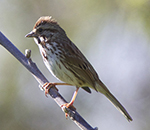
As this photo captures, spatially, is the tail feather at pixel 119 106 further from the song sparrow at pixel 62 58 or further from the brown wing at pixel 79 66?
the brown wing at pixel 79 66

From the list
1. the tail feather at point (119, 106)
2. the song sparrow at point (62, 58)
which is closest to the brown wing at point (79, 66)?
the song sparrow at point (62, 58)

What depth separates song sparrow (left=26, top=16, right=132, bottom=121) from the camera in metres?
5.01

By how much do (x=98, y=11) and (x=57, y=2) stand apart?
115 centimetres

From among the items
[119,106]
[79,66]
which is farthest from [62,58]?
[119,106]

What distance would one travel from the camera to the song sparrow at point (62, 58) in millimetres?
5008

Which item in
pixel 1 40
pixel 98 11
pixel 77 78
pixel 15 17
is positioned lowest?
pixel 77 78

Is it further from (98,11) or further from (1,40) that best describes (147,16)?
(1,40)

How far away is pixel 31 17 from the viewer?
7.93 m

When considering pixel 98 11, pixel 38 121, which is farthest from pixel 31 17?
pixel 38 121

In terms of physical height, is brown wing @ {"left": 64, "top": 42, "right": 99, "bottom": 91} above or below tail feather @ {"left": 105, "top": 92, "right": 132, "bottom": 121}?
above

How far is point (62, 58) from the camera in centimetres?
511

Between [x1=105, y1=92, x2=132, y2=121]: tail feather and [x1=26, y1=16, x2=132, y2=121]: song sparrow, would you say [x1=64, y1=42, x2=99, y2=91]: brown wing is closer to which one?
[x1=26, y1=16, x2=132, y2=121]: song sparrow

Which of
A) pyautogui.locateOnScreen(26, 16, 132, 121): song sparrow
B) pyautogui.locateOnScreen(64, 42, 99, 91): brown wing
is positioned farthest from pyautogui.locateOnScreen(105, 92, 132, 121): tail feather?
pyautogui.locateOnScreen(64, 42, 99, 91): brown wing

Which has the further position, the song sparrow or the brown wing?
the brown wing
